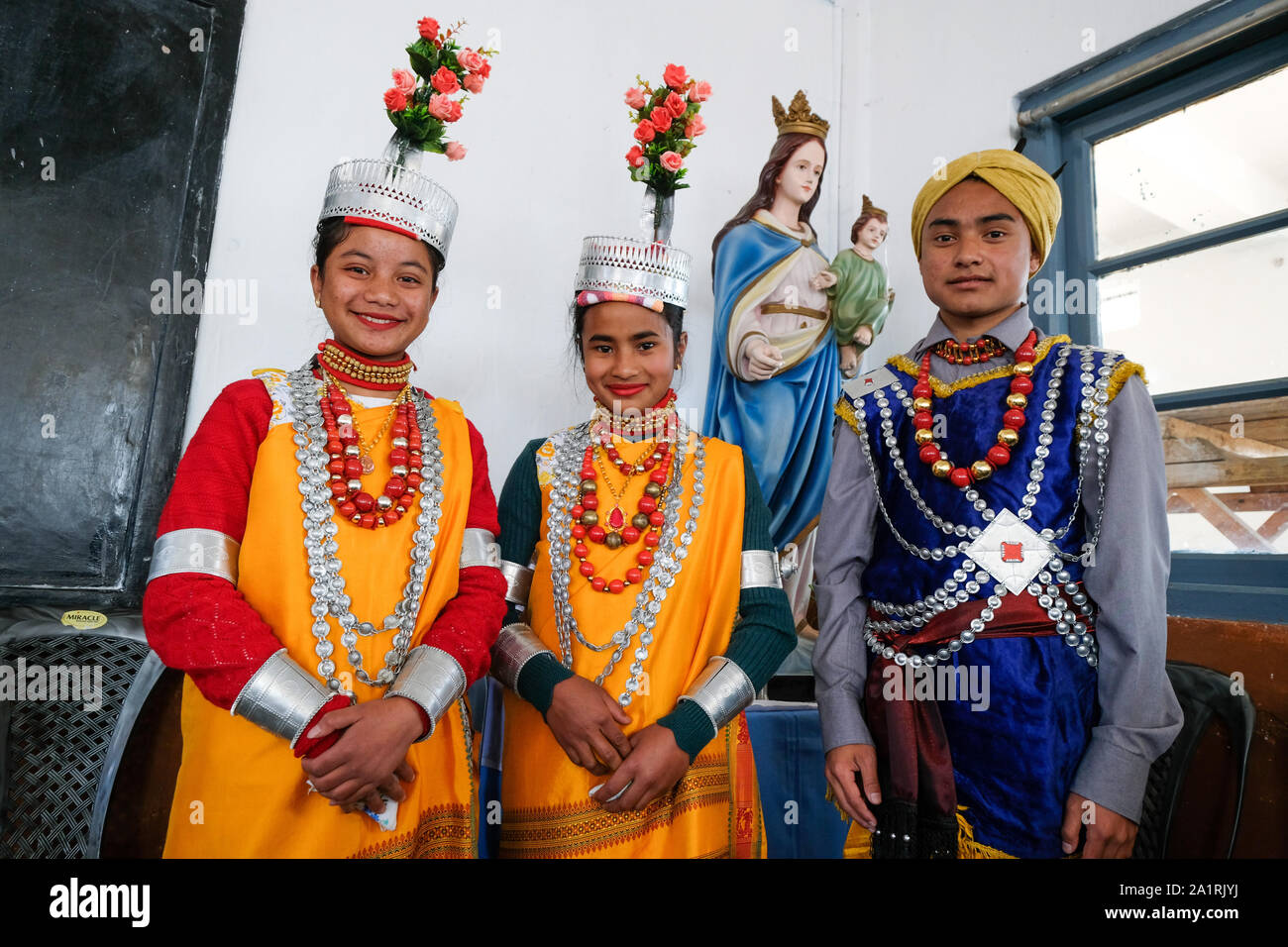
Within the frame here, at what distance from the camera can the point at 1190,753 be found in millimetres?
1591

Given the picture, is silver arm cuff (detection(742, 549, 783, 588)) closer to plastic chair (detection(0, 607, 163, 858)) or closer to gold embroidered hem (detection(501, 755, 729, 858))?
gold embroidered hem (detection(501, 755, 729, 858))

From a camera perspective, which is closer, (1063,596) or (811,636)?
(1063,596)

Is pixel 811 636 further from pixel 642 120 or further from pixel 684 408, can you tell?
pixel 642 120

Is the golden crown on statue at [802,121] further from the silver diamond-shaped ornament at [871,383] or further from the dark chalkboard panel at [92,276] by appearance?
the dark chalkboard panel at [92,276]

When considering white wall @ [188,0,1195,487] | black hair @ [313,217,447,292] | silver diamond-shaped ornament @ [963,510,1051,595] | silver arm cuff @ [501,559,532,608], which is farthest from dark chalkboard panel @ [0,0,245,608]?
silver diamond-shaped ornament @ [963,510,1051,595]

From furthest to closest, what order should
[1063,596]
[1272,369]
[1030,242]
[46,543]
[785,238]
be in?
[785,238]
[1272,369]
[46,543]
[1030,242]
[1063,596]

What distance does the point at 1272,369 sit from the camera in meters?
2.17

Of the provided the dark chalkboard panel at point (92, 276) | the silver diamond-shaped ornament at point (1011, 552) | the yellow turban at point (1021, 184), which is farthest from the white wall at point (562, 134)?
the silver diamond-shaped ornament at point (1011, 552)

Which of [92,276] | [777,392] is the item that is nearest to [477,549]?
[92,276]

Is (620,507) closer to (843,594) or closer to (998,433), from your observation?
(843,594)

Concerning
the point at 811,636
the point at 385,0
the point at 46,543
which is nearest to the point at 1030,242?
the point at 811,636

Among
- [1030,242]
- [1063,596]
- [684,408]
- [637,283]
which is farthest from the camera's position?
[684,408]

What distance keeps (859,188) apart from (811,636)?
6.31 feet

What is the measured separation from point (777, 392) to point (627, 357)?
1116 mm
